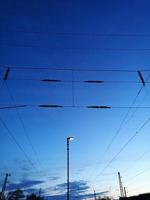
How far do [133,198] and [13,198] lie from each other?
99.7 metres

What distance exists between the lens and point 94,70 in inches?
638

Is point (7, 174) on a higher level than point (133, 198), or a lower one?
higher

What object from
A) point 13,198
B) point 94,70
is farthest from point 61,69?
point 13,198

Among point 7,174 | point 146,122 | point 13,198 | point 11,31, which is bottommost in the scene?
point 146,122

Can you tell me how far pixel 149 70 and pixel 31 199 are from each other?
110 meters

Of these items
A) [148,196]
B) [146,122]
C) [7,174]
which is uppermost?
[7,174]

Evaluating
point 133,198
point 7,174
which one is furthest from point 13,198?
point 133,198

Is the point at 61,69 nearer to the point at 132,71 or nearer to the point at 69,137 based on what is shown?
the point at 132,71

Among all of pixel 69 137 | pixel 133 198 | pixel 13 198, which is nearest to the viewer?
pixel 69 137

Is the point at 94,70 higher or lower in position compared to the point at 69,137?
lower

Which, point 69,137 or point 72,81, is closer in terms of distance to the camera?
point 72,81

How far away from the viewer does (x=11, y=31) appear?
1605cm

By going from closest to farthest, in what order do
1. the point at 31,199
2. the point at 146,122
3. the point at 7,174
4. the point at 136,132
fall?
the point at 146,122 → the point at 136,132 → the point at 7,174 → the point at 31,199

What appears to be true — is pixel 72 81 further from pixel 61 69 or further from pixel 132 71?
pixel 132 71
